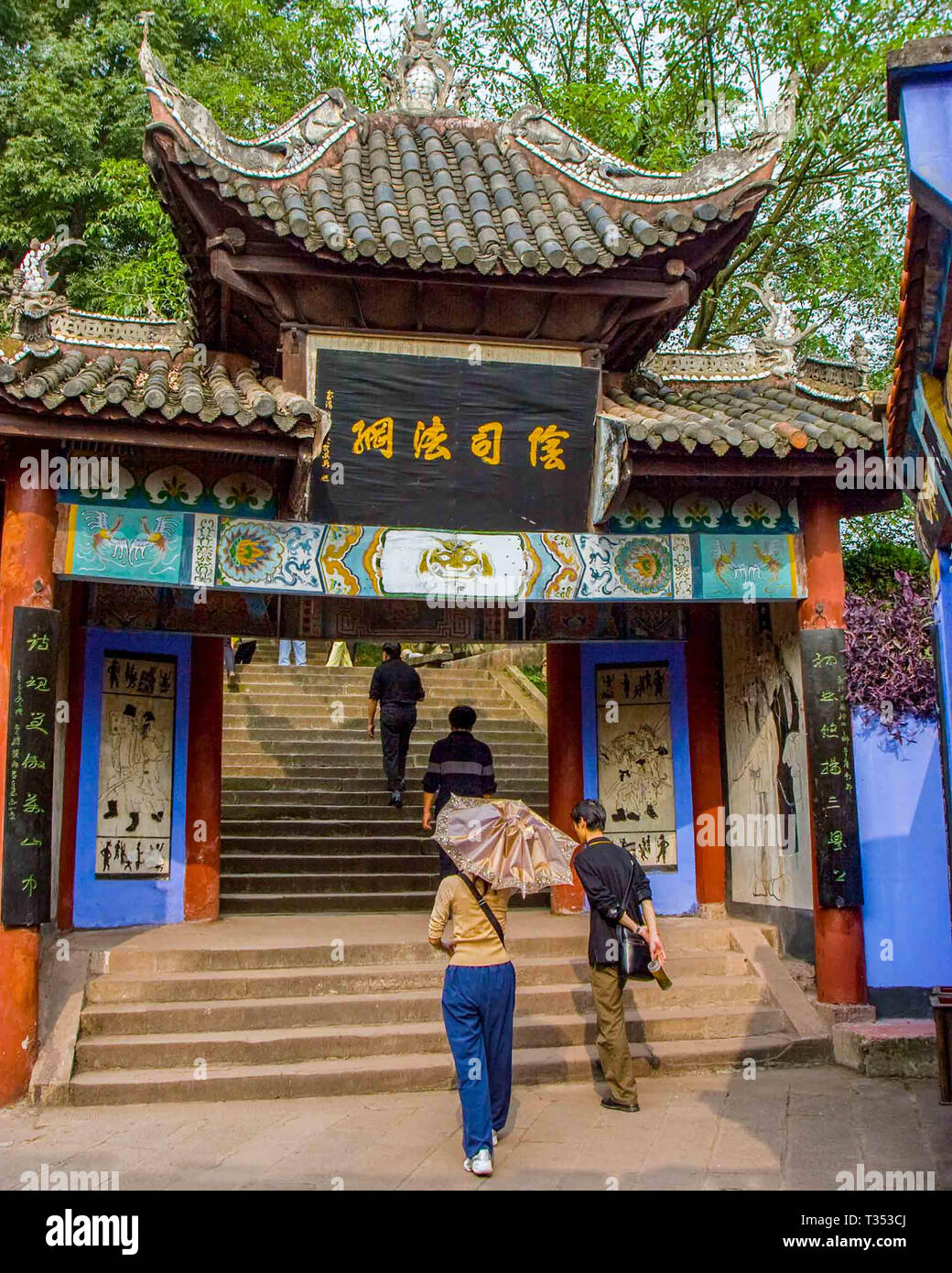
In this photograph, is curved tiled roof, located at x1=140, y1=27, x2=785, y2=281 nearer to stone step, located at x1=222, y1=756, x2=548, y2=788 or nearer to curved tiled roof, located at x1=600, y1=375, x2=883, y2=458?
curved tiled roof, located at x1=600, y1=375, x2=883, y2=458

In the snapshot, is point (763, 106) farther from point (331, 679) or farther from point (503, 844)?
point (503, 844)

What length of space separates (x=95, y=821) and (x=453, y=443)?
422 cm

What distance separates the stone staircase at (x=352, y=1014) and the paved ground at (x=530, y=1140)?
0.57 ft

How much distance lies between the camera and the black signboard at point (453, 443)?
A: 783 cm

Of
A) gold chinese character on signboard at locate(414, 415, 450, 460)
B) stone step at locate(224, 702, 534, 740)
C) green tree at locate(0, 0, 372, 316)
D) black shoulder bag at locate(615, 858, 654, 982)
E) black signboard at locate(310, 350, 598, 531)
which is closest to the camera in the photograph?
black shoulder bag at locate(615, 858, 654, 982)

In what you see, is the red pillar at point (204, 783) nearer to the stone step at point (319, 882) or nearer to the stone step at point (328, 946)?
the stone step at point (328, 946)

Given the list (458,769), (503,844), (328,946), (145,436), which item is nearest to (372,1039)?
(328,946)

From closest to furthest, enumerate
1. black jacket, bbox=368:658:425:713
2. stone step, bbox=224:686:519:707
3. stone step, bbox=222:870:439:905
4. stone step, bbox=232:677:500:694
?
stone step, bbox=222:870:439:905
black jacket, bbox=368:658:425:713
stone step, bbox=224:686:519:707
stone step, bbox=232:677:500:694

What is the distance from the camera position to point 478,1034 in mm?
5480

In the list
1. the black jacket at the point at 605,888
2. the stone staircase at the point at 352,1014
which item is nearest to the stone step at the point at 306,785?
the stone staircase at the point at 352,1014

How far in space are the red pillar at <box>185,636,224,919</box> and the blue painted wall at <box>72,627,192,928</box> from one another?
0.22 feet

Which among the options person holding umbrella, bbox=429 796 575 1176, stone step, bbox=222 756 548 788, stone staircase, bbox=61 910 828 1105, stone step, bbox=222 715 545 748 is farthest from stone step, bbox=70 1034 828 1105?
stone step, bbox=222 715 545 748

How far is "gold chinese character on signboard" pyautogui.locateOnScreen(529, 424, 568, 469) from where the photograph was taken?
318 inches

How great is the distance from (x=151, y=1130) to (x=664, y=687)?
19.0ft
